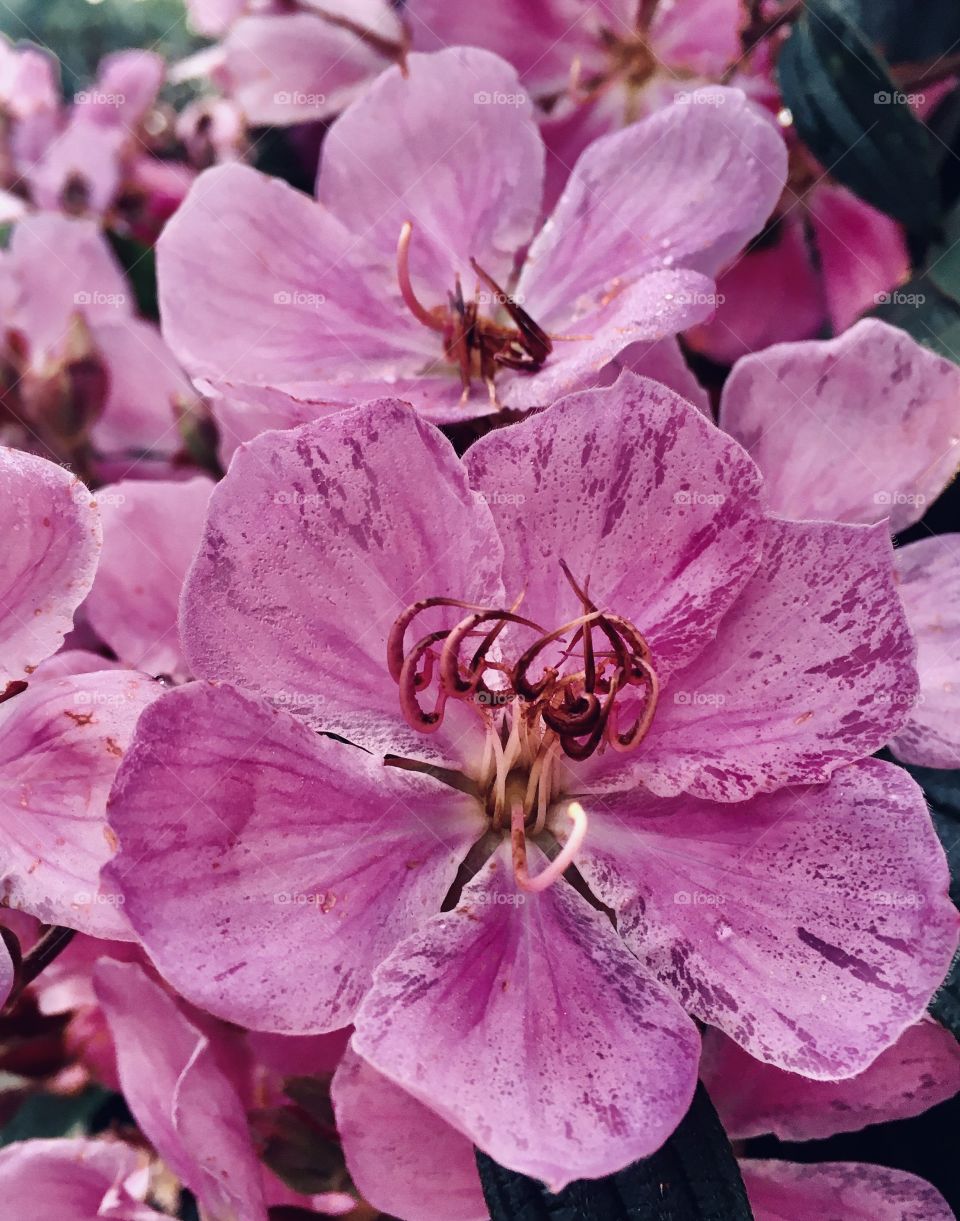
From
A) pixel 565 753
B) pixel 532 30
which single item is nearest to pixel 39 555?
pixel 565 753

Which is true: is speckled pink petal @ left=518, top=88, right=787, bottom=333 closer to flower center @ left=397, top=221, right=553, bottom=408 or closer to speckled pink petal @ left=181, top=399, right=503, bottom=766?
flower center @ left=397, top=221, right=553, bottom=408

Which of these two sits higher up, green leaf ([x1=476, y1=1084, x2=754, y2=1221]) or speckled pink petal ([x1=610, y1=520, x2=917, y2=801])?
speckled pink petal ([x1=610, y1=520, x2=917, y2=801])

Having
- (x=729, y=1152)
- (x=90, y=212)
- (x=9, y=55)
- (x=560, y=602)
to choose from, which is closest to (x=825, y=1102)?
(x=729, y=1152)

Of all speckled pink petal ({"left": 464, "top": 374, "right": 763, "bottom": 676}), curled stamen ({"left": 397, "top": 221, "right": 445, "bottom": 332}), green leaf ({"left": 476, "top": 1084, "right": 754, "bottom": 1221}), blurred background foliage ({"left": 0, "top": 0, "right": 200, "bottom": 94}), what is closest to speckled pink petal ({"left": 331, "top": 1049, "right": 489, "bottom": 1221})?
green leaf ({"left": 476, "top": 1084, "right": 754, "bottom": 1221})

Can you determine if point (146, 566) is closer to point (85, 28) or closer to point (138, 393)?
point (138, 393)

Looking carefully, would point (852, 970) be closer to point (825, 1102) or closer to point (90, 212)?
point (825, 1102)

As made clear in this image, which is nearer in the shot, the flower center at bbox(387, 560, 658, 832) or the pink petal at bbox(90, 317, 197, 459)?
the flower center at bbox(387, 560, 658, 832)
